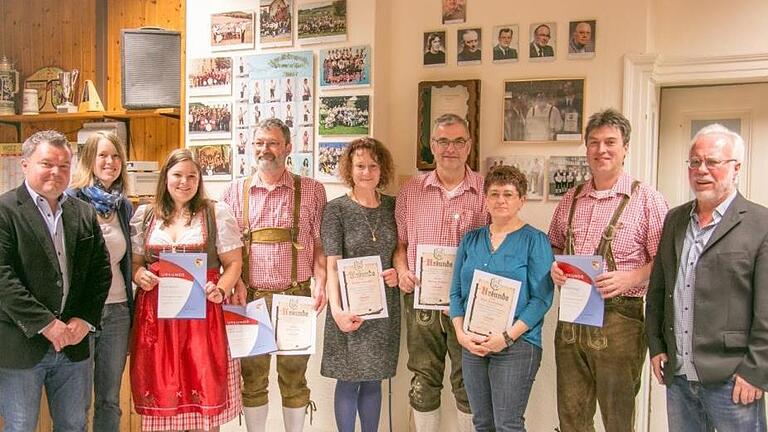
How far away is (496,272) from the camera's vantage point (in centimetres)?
242

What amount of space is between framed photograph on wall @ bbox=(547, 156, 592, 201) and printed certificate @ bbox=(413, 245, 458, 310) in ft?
2.59

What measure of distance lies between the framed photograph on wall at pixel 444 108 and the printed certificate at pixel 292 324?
1072 mm

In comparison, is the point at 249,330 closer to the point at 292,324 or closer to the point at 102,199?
the point at 292,324

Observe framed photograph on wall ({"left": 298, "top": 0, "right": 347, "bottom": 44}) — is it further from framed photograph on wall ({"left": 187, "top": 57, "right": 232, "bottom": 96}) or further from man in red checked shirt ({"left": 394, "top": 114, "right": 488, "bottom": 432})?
man in red checked shirt ({"left": 394, "top": 114, "right": 488, "bottom": 432})

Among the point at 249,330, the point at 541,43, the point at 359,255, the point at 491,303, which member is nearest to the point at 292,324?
the point at 249,330

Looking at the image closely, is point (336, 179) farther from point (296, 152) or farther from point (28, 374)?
point (28, 374)

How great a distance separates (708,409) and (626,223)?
709 mm

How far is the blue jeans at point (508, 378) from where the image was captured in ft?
7.89

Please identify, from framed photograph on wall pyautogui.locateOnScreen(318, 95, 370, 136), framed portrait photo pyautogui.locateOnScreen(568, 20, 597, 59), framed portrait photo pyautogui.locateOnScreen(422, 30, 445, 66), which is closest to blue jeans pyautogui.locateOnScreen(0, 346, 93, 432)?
framed photograph on wall pyautogui.locateOnScreen(318, 95, 370, 136)

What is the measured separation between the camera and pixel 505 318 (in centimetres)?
239

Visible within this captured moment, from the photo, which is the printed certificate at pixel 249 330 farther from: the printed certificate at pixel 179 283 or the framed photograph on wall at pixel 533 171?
the framed photograph on wall at pixel 533 171

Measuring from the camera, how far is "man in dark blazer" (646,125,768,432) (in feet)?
6.37

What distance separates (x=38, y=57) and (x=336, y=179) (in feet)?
7.67

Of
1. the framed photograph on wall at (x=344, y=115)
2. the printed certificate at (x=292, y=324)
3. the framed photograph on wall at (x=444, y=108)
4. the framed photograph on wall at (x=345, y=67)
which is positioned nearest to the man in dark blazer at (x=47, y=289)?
the printed certificate at (x=292, y=324)
